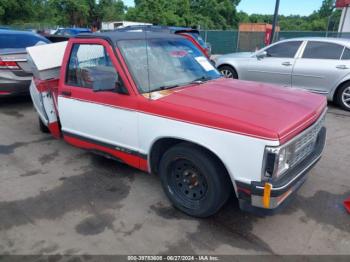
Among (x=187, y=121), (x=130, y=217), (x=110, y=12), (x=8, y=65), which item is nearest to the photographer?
(x=187, y=121)

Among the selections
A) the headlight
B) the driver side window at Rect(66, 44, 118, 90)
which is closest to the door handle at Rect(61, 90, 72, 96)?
the driver side window at Rect(66, 44, 118, 90)

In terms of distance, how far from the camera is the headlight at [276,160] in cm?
250

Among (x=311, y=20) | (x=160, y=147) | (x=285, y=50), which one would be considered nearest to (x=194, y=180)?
(x=160, y=147)

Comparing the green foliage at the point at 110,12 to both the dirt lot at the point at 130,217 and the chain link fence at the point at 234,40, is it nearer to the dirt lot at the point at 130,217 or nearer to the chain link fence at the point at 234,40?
the chain link fence at the point at 234,40

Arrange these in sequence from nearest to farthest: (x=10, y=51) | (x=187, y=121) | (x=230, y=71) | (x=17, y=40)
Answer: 1. (x=187, y=121)
2. (x=10, y=51)
3. (x=17, y=40)
4. (x=230, y=71)

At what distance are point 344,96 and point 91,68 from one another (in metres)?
6.09

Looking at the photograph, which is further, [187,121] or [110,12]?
[110,12]

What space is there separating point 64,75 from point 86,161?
132 cm

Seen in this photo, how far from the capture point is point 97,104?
363 cm

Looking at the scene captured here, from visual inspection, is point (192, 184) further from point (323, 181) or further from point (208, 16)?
point (208, 16)

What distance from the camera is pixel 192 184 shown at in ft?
10.5

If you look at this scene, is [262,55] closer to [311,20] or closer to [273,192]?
[273,192]

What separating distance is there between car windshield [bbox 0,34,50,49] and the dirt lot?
377 centimetres

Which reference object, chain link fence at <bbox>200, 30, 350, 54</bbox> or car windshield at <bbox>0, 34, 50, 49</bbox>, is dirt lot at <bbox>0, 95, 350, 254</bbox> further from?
chain link fence at <bbox>200, 30, 350, 54</bbox>
